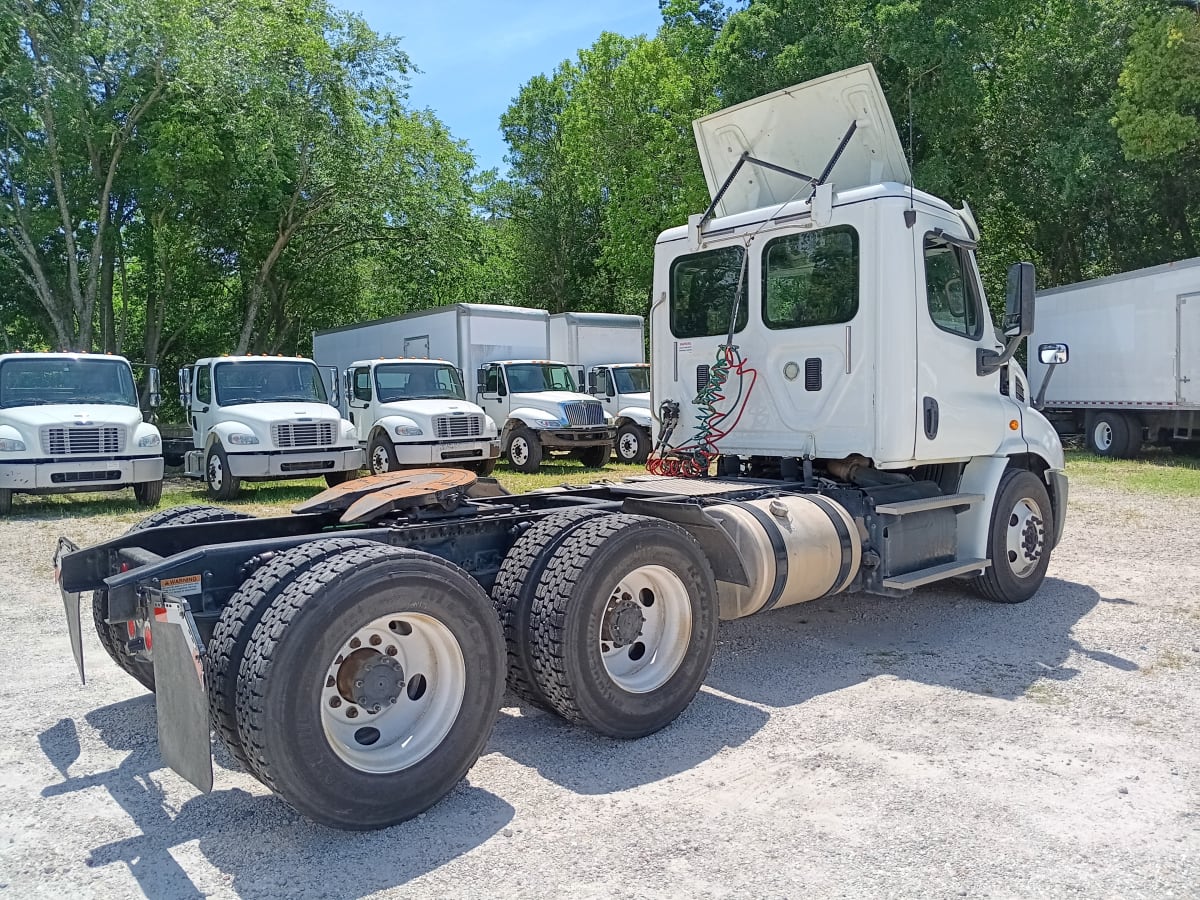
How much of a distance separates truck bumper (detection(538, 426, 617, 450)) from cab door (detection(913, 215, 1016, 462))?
10.7 metres

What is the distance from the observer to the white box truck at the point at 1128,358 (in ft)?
56.6

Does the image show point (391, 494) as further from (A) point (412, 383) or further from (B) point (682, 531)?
(A) point (412, 383)

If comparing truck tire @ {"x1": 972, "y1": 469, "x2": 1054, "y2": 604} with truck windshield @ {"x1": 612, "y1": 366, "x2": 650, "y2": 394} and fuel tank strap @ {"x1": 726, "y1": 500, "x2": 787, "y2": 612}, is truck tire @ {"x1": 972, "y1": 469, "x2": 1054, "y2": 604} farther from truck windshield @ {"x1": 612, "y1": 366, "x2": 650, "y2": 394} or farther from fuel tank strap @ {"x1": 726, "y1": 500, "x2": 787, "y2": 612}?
truck windshield @ {"x1": 612, "y1": 366, "x2": 650, "y2": 394}

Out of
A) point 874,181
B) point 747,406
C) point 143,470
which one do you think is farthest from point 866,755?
point 143,470

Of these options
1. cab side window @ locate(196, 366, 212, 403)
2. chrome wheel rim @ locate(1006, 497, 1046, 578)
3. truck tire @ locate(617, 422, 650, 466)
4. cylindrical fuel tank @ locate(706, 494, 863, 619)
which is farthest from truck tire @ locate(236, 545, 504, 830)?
truck tire @ locate(617, 422, 650, 466)

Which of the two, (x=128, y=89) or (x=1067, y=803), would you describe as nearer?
(x=1067, y=803)

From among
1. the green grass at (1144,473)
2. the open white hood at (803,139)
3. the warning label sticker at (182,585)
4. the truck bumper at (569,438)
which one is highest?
the open white hood at (803,139)

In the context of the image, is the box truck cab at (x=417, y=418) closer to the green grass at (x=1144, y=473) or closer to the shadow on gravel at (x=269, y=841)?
the green grass at (x=1144, y=473)

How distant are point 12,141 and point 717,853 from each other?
2358cm

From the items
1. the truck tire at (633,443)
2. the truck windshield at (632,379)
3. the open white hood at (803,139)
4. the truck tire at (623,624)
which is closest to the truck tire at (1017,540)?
the open white hood at (803,139)

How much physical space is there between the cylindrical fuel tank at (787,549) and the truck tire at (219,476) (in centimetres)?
1046

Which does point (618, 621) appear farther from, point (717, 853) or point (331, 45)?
point (331, 45)

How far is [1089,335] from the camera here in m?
19.4

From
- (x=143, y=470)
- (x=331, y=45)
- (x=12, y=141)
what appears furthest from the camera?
(x=331, y=45)
